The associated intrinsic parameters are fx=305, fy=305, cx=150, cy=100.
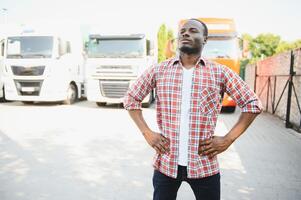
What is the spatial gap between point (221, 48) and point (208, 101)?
28.7ft

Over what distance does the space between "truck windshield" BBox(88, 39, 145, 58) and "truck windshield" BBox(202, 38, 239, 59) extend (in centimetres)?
233

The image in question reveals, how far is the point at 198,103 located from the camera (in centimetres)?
178

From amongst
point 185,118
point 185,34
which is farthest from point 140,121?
point 185,34

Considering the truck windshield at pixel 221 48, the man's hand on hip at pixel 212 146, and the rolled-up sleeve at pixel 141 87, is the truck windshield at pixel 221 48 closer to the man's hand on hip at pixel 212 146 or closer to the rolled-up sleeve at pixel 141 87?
the rolled-up sleeve at pixel 141 87

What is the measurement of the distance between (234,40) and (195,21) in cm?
879

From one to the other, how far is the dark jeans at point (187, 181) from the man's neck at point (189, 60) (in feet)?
2.03

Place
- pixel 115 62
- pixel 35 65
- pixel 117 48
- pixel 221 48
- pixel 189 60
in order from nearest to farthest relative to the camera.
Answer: pixel 189 60 → pixel 221 48 → pixel 115 62 → pixel 117 48 → pixel 35 65

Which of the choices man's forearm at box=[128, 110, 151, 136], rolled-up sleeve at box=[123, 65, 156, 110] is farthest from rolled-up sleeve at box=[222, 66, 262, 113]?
man's forearm at box=[128, 110, 151, 136]

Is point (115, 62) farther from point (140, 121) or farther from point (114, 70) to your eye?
point (140, 121)

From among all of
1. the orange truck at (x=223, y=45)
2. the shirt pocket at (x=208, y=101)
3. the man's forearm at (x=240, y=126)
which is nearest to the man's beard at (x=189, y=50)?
the shirt pocket at (x=208, y=101)

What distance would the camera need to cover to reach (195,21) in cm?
187

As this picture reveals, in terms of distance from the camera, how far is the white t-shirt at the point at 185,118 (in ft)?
5.87

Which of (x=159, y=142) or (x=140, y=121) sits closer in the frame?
(x=159, y=142)

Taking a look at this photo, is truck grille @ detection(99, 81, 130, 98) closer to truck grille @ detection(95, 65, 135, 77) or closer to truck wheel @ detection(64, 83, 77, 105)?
truck grille @ detection(95, 65, 135, 77)
